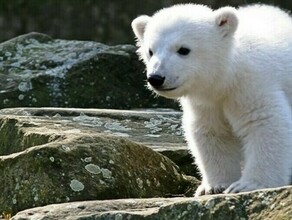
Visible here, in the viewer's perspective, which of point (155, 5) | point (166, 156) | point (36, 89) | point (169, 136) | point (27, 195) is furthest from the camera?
point (155, 5)

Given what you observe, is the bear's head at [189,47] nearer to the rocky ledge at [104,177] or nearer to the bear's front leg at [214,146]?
the bear's front leg at [214,146]

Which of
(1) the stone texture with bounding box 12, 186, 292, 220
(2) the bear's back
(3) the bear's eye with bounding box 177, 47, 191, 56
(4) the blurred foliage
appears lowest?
(4) the blurred foliage

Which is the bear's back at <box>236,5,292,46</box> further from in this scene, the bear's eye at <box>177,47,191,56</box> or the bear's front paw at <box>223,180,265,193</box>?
the bear's front paw at <box>223,180,265,193</box>

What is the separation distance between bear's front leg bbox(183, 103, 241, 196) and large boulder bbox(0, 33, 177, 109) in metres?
3.11

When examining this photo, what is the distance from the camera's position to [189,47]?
6.47 meters

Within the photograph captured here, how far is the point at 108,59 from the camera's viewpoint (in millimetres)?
9977

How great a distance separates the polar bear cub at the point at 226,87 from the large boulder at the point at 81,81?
295cm

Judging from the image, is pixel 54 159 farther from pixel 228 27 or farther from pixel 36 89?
pixel 36 89

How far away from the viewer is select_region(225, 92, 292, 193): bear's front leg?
6.30 metres

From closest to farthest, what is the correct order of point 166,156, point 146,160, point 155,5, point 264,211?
point 264,211 → point 146,160 → point 166,156 → point 155,5

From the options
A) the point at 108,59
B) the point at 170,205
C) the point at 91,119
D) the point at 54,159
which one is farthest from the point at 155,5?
the point at 170,205

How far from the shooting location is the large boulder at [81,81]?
9750 mm

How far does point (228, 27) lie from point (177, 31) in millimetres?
353

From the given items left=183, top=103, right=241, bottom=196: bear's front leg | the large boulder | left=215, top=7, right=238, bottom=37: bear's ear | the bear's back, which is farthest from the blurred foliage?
left=215, top=7, right=238, bottom=37: bear's ear
